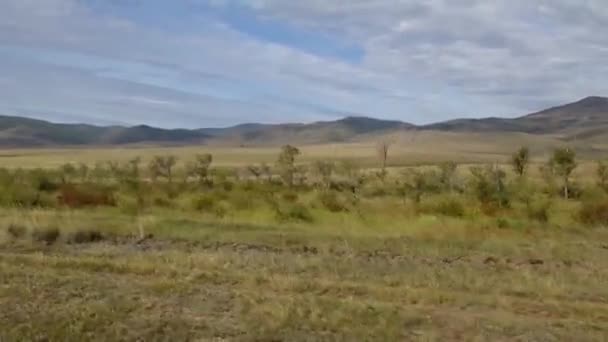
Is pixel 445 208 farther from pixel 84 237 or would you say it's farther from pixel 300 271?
pixel 300 271

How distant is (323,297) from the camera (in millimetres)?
14242

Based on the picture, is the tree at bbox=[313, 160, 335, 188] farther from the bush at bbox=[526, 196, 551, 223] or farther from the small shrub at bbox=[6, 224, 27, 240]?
the small shrub at bbox=[6, 224, 27, 240]

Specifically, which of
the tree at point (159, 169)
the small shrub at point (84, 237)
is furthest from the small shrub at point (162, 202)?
the tree at point (159, 169)

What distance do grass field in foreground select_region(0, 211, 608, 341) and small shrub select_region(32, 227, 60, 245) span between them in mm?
311

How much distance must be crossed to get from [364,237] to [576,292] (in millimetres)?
9518

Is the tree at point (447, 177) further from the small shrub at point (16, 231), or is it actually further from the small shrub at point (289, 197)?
the small shrub at point (16, 231)

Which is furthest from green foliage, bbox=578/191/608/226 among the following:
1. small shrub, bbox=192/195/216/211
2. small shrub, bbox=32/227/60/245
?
small shrub, bbox=32/227/60/245

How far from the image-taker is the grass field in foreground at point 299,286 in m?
12.0

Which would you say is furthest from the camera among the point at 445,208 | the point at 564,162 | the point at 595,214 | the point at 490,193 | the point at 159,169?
the point at 159,169

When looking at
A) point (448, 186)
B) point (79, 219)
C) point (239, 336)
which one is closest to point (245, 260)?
point (239, 336)

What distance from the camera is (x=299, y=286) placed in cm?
1532

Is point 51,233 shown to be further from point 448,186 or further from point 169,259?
point 448,186

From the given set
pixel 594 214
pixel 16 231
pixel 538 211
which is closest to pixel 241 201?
pixel 538 211

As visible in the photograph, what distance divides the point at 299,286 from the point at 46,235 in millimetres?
11235
